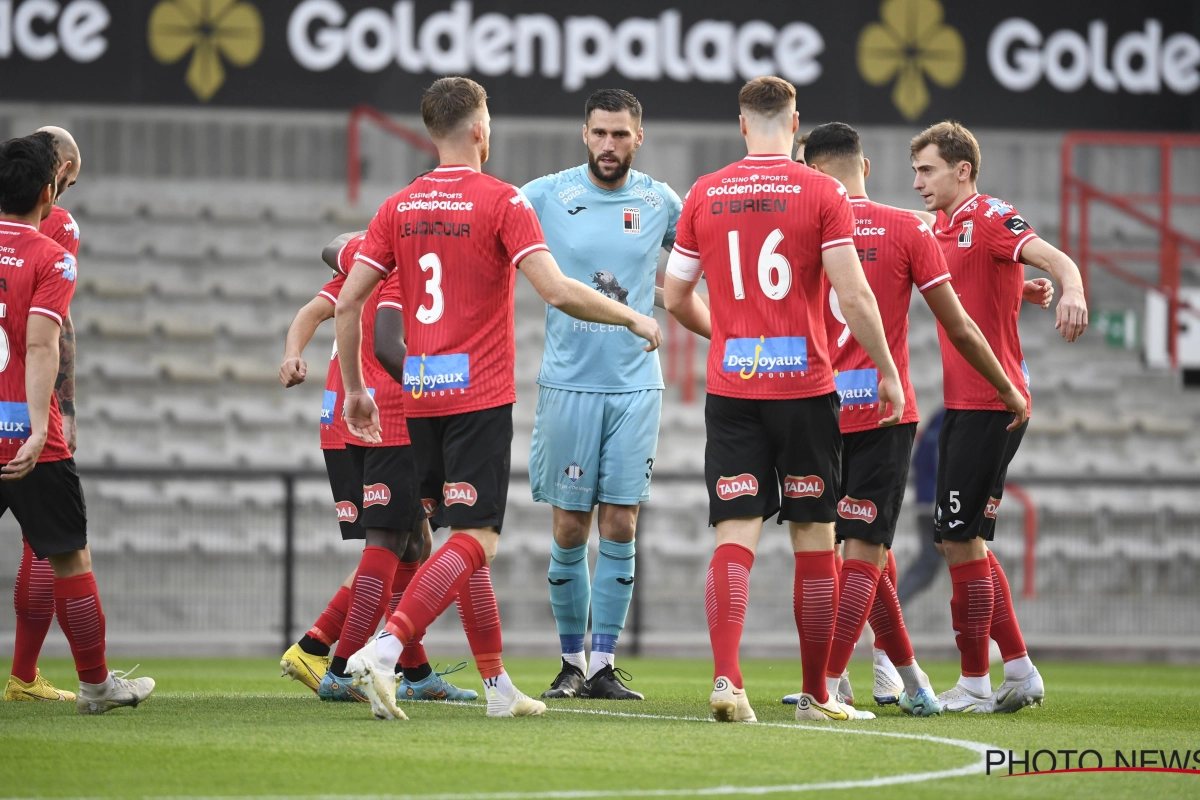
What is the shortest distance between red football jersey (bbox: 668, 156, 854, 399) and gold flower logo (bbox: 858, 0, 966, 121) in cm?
1087

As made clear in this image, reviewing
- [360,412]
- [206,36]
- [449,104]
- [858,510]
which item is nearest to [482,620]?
[360,412]

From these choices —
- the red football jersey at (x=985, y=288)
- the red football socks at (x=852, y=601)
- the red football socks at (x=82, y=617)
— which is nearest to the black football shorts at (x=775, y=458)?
the red football socks at (x=852, y=601)

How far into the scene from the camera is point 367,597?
6.38m

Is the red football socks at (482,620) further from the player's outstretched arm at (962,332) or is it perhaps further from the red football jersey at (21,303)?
the player's outstretched arm at (962,332)

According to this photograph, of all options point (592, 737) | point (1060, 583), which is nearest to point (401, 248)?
point (592, 737)

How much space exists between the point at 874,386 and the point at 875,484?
395mm

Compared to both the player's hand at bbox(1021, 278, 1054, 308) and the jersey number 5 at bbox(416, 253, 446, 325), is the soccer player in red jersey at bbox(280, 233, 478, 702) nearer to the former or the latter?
the jersey number 5 at bbox(416, 253, 446, 325)

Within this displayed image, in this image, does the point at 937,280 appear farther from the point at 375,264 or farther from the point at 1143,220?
the point at 1143,220

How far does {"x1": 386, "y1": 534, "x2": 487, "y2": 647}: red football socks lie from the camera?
5.38 m

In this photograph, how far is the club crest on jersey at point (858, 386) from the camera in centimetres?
617

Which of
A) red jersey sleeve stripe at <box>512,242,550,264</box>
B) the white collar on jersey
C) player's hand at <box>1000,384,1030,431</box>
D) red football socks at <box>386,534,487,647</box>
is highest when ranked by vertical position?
the white collar on jersey

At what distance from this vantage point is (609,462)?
683 centimetres

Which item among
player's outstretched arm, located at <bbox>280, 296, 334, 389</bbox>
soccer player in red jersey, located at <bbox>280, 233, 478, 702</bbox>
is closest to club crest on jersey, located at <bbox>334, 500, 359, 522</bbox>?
soccer player in red jersey, located at <bbox>280, 233, 478, 702</bbox>

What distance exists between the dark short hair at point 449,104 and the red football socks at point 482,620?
1644 millimetres
